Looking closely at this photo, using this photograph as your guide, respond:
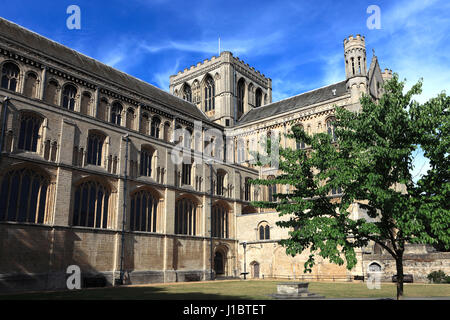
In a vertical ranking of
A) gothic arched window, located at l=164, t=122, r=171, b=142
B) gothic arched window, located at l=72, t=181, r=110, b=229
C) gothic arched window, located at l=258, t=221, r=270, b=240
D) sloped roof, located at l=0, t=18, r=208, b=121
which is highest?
sloped roof, located at l=0, t=18, r=208, b=121

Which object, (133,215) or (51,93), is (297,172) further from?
(51,93)

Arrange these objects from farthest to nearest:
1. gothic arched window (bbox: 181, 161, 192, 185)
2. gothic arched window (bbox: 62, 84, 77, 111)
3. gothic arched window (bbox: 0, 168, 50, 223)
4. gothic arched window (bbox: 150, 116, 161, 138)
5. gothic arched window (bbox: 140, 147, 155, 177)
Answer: gothic arched window (bbox: 150, 116, 161, 138)
gothic arched window (bbox: 181, 161, 192, 185)
gothic arched window (bbox: 140, 147, 155, 177)
gothic arched window (bbox: 62, 84, 77, 111)
gothic arched window (bbox: 0, 168, 50, 223)

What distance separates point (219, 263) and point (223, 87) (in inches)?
1129

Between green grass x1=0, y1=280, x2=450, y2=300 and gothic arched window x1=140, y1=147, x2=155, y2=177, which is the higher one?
gothic arched window x1=140, y1=147, x2=155, y2=177

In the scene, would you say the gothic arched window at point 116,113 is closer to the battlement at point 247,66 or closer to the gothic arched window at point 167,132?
the gothic arched window at point 167,132

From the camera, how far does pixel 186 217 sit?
40625 mm

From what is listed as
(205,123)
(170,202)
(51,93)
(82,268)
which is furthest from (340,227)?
(205,123)

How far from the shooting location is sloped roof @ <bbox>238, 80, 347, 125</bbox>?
167ft

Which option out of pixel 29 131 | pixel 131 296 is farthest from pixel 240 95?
pixel 131 296

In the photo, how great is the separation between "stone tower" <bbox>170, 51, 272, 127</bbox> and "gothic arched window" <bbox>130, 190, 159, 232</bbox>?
24.7m

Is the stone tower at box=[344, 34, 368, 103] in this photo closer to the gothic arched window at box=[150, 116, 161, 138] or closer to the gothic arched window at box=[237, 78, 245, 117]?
the gothic arched window at box=[237, 78, 245, 117]

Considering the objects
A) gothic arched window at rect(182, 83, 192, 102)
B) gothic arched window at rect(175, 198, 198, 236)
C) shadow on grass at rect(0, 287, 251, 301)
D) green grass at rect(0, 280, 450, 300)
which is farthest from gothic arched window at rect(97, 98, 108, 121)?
gothic arched window at rect(182, 83, 192, 102)

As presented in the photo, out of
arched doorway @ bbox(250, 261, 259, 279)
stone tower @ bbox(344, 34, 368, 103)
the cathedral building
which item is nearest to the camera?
the cathedral building

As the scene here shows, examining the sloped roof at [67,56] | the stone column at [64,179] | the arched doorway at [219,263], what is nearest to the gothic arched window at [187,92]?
the sloped roof at [67,56]
